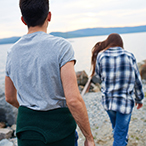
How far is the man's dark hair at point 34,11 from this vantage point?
1307 mm

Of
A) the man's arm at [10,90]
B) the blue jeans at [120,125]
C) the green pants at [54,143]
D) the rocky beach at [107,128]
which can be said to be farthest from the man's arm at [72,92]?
the rocky beach at [107,128]

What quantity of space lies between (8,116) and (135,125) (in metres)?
3.80

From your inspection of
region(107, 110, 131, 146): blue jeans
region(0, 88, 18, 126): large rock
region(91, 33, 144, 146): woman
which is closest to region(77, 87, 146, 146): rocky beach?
region(107, 110, 131, 146): blue jeans

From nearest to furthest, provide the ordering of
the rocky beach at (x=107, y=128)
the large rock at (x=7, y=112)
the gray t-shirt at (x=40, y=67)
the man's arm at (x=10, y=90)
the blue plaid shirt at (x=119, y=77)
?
the gray t-shirt at (x=40, y=67) → the man's arm at (x=10, y=90) → the blue plaid shirt at (x=119, y=77) → the rocky beach at (x=107, y=128) → the large rock at (x=7, y=112)

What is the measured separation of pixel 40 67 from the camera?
50.1 inches

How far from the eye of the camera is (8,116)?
17.3 ft

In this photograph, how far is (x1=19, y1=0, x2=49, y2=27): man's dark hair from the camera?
4.29ft

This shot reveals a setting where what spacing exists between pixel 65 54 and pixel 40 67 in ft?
0.71

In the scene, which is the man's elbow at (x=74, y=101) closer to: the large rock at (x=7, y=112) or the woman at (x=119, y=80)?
the woman at (x=119, y=80)

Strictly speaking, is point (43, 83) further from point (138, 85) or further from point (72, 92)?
point (138, 85)

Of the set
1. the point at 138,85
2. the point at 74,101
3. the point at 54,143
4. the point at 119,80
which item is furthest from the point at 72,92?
the point at 138,85

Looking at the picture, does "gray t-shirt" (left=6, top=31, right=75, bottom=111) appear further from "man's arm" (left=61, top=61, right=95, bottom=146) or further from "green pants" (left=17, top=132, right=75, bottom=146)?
"green pants" (left=17, top=132, right=75, bottom=146)

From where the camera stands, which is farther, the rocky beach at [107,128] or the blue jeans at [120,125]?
the rocky beach at [107,128]

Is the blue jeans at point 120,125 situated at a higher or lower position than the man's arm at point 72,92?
lower
